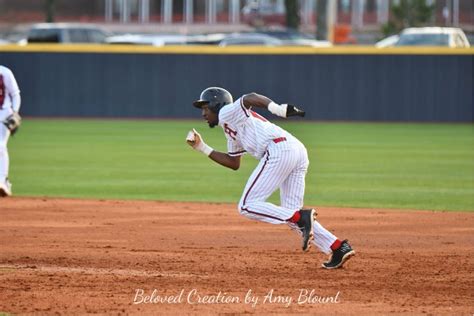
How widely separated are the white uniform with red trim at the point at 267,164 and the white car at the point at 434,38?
24537 mm

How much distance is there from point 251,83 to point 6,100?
15.3 metres

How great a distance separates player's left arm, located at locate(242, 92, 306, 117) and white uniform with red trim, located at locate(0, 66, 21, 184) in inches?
255

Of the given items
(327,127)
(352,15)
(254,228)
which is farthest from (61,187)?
(352,15)

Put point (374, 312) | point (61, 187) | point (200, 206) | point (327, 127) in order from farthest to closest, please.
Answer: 1. point (327, 127)
2. point (61, 187)
3. point (200, 206)
4. point (374, 312)

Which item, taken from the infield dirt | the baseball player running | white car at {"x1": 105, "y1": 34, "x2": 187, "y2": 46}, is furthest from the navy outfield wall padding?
the baseball player running

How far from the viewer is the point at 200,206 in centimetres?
1473

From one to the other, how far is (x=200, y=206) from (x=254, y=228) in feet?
6.77

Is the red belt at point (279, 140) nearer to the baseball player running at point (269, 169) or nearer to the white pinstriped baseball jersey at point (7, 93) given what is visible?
the baseball player running at point (269, 169)

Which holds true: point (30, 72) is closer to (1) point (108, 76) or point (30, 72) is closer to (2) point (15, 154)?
(1) point (108, 76)

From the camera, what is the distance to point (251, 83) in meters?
30.0

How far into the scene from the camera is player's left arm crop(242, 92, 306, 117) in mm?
8906

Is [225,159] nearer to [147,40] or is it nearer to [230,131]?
[230,131]

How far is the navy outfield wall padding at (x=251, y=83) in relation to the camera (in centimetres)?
2947

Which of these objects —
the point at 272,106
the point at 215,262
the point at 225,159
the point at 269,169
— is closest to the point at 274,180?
the point at 269,169
